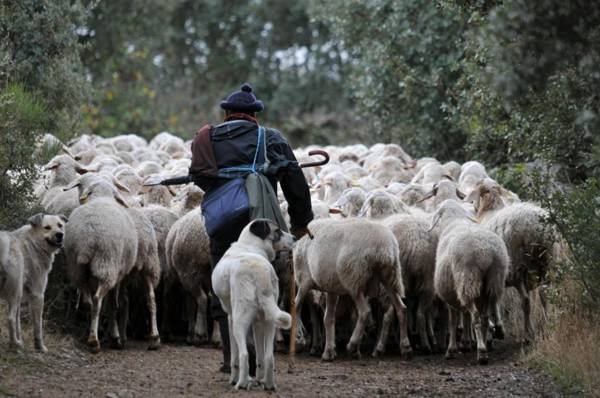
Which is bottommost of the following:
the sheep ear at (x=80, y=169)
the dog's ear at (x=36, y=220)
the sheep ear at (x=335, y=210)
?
the dog's ear at (x=36, y=220)

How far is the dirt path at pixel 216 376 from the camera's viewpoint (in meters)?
8.83

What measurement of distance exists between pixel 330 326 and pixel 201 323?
1.47 meters

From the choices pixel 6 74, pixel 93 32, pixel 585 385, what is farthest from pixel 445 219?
pixel 93 32

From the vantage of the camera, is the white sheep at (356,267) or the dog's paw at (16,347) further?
the white sheep at (356,267)

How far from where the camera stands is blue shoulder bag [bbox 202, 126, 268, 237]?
915 cm

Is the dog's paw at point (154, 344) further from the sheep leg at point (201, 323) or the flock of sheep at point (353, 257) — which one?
the sheep leg at point (201, 323)

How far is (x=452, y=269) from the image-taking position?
11.0 meters

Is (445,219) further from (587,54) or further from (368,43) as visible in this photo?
(368,43)

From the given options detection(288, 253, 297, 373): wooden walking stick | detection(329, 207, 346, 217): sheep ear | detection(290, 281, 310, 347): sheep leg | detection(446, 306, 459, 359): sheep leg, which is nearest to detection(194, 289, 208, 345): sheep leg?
detection(290, 281, 310, 347): sheep leg

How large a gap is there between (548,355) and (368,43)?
13389 millimetres

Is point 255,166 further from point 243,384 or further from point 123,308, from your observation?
point 123,308

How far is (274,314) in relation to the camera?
8.25 meters

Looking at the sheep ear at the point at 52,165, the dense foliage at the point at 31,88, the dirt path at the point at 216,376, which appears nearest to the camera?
the dirt path at the point at 216,376

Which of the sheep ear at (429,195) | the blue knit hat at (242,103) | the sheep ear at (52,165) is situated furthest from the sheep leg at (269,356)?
the sheep ear at (52,165)
